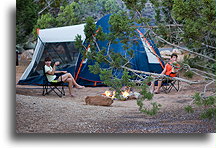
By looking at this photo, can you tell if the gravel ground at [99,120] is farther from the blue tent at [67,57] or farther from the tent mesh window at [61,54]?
the tent mesh window at [61,54]

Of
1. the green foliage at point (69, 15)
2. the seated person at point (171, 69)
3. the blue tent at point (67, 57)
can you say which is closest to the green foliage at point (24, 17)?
the green foliage at point (69, 15)

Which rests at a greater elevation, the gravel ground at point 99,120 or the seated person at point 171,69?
the seated person at point 171,69

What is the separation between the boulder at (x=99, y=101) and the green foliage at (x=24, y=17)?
1010mm

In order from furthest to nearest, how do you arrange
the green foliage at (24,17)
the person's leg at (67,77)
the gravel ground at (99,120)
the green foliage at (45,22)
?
the person's leg at (67,77) < the green foliage at (45,22) < the green foliage at (24,17) < the gravel ground at (99,120)

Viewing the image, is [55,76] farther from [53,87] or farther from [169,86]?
[169,86]

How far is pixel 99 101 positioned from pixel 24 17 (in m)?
1.27

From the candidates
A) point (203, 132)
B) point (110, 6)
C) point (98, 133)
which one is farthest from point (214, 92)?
point (110, 6)

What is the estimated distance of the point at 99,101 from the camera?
4.29 meters

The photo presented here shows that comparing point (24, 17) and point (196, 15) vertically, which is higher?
point (196, 15)

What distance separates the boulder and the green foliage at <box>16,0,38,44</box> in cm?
101

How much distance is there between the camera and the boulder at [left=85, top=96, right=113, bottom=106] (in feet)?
13.9

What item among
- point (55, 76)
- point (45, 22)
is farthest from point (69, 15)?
point (55, 76)

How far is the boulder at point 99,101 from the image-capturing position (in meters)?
4.23

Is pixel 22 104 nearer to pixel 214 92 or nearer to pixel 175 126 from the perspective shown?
pixel 175 126
